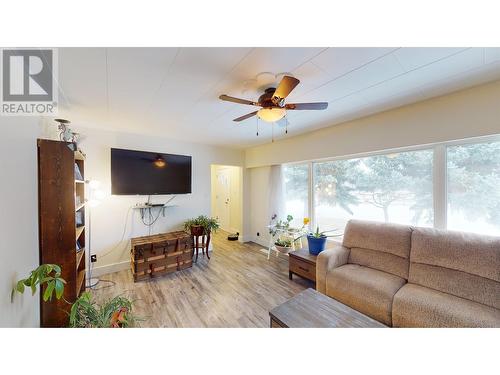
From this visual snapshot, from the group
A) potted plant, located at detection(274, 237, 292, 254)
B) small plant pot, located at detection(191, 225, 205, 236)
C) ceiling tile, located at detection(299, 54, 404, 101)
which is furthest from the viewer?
small plant pot, located at detection(191, 225, 205, 236)

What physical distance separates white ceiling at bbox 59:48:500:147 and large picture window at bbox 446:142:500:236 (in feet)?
2.17

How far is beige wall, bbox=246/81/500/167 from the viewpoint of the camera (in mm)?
1628

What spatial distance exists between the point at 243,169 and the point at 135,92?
3038 millimetres

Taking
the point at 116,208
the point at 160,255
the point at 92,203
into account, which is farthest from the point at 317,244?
the point at 116,208

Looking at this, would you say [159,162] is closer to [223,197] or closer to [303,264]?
[223,197]

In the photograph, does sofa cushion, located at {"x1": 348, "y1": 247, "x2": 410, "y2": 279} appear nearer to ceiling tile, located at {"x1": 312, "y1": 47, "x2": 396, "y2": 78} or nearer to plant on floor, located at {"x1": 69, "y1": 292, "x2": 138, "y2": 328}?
ceiling tile, located at {"x1": 312, "y1": 47, "x2": 396, "y2": 78}

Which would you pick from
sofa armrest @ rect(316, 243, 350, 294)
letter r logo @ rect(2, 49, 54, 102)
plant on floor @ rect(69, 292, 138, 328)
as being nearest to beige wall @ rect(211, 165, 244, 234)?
sofa armrest @ rect(316, 243, 350, 294)

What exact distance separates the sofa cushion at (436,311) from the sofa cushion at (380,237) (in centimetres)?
41

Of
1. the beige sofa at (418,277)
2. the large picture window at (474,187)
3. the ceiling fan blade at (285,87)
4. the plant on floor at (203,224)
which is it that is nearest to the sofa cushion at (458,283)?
the beige sofa at (418,277)
